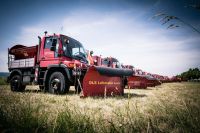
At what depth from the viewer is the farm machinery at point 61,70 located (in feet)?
20.0

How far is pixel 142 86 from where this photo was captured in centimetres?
1189

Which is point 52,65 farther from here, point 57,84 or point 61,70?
point 57,84

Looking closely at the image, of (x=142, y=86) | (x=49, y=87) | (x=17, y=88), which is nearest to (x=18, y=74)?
(x=17, y=88)

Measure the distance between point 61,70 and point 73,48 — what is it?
47.3 inches

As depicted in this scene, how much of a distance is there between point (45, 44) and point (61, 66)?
180 cm

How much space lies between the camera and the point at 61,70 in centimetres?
723

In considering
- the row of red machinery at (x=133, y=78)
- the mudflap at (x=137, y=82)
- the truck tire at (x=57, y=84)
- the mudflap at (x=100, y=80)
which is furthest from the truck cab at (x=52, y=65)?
the mudflap at (x=137, y=82)

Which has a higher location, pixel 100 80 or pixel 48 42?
pixel 48 42

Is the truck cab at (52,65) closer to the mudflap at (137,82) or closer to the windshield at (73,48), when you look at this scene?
the windshield at (73,48)

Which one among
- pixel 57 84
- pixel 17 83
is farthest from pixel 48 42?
pixel 17 83

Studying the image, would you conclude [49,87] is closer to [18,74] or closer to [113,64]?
[18,74]

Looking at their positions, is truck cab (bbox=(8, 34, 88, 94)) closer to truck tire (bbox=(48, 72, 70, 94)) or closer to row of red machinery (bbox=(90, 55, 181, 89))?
truck tire (bbox=(48, 72, 70, 94))

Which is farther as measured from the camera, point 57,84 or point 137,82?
point 137,82

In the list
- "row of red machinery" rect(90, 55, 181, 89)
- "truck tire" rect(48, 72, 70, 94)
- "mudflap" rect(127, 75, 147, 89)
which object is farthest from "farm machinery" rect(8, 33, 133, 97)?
"mudflap" rect(127, 75, 147, 89)
